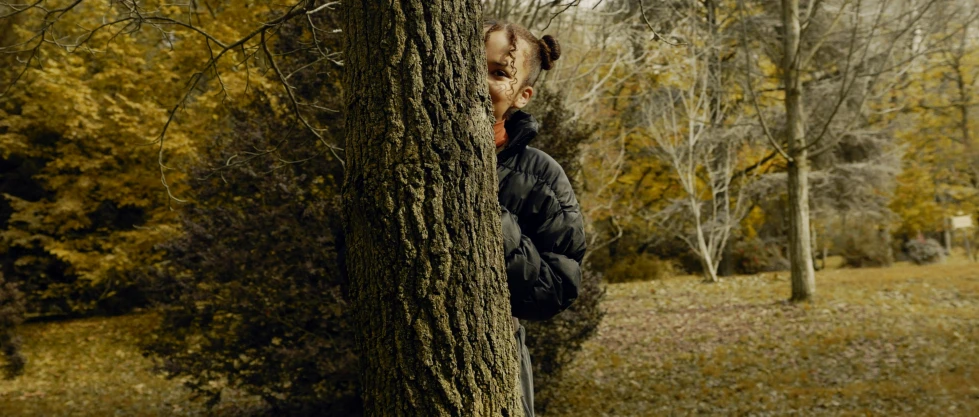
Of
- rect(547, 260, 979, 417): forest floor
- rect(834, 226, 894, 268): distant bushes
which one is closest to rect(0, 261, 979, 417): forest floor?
rect(547, 260, 979, 417): forest floor

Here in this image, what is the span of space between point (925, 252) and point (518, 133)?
24.8 m

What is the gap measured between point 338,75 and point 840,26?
17883mm

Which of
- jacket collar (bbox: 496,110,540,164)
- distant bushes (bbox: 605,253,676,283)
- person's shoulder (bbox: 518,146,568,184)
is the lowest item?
distant bushes (bbox: 605,253,676,283)

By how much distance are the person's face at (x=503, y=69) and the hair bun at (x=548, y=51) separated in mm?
68

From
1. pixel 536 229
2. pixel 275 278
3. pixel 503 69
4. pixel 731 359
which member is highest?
pixel 503 69

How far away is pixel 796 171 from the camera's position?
1173cm

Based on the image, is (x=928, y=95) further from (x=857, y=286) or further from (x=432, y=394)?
(x=432, y=394)

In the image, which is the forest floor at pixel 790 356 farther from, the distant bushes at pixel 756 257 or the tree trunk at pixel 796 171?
the distant bushes at pixel 756 257

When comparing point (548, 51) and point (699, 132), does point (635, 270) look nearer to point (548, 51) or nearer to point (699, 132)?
point (699, 132)

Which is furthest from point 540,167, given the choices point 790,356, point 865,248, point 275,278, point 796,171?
point 865,248

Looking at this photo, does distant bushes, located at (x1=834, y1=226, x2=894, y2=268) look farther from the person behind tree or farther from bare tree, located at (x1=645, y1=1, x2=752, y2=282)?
the person behind tree

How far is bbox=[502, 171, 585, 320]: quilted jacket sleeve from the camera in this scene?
172 centimetres

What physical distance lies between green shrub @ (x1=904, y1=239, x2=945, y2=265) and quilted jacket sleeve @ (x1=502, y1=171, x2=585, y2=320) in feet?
80.6

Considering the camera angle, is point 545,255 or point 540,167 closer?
point 545,255
